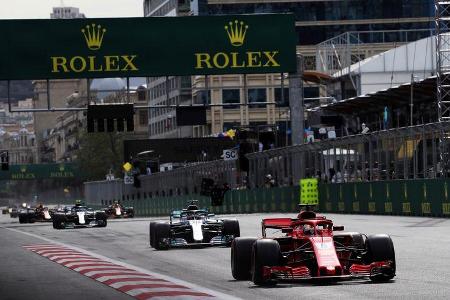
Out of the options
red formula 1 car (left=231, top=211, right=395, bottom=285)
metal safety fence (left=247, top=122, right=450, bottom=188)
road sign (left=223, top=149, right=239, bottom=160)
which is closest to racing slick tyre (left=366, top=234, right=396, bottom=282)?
red formula 1 car (left=231, top=211, right=395, bottom=285)

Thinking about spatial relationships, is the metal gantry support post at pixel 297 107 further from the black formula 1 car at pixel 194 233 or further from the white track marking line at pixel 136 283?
the white track marking line at pixel 136 283

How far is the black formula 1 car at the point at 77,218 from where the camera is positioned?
46188mm

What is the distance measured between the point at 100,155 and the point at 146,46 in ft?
323

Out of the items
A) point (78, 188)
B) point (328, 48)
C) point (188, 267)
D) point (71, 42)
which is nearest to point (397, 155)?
point (71, 42)

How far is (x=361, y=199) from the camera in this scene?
46219 mm

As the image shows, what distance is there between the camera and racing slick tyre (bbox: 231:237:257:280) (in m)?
17.0

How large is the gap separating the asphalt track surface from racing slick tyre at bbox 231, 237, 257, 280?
15 centimetres

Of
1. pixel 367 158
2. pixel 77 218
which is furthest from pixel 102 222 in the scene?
pixel 367 158

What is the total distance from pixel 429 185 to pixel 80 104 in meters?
155

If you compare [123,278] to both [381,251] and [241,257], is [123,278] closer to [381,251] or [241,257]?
[241,257]

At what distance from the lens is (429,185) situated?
128ft

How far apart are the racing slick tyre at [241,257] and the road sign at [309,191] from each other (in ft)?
108

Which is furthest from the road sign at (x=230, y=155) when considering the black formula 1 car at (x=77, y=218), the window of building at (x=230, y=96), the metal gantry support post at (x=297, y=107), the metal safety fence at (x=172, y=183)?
the window of building at (x=230, y=96)

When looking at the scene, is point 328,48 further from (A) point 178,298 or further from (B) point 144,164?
(A) point 178,298
